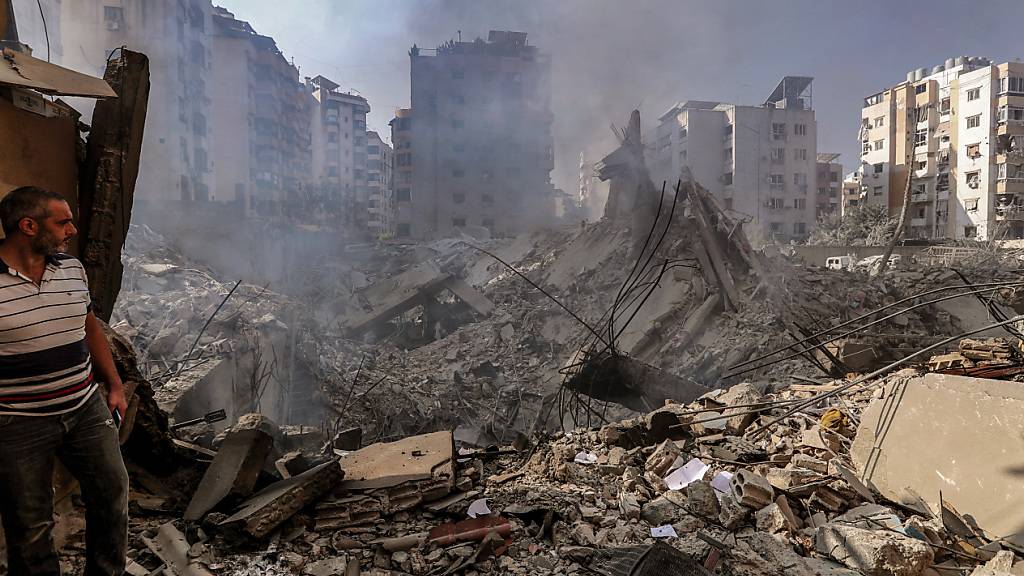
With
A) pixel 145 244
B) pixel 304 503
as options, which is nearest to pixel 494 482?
pixel 304 503

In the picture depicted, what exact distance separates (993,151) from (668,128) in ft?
67.6

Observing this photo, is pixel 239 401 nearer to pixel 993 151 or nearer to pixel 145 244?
pixel 145 244

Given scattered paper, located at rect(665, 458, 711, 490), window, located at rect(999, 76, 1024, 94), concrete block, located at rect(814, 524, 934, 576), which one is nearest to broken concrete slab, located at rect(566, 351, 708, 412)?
scattered paper, located at rect(665, 458, 711, 490)

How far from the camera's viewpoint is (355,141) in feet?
192

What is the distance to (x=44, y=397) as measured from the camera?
74.6 inches

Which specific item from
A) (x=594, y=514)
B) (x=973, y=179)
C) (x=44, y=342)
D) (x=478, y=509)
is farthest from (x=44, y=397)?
(x=973, y=179)

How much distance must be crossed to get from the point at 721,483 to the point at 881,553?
35.2 inches

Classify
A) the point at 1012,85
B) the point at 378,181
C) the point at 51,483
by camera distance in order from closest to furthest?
1. the point at 51,483
2. the point at 1012,85
3. the point at 378,181

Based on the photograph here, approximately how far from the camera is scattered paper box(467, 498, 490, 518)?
299 centimetres

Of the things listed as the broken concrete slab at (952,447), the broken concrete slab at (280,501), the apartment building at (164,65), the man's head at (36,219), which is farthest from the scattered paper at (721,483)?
the apartment building at (164,65)

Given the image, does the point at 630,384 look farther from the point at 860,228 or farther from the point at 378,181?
the point at 378,181

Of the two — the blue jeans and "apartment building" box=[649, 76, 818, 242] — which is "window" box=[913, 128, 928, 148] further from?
the blue jeans

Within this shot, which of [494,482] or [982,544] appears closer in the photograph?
[982,544]

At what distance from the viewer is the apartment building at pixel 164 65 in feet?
83.2
